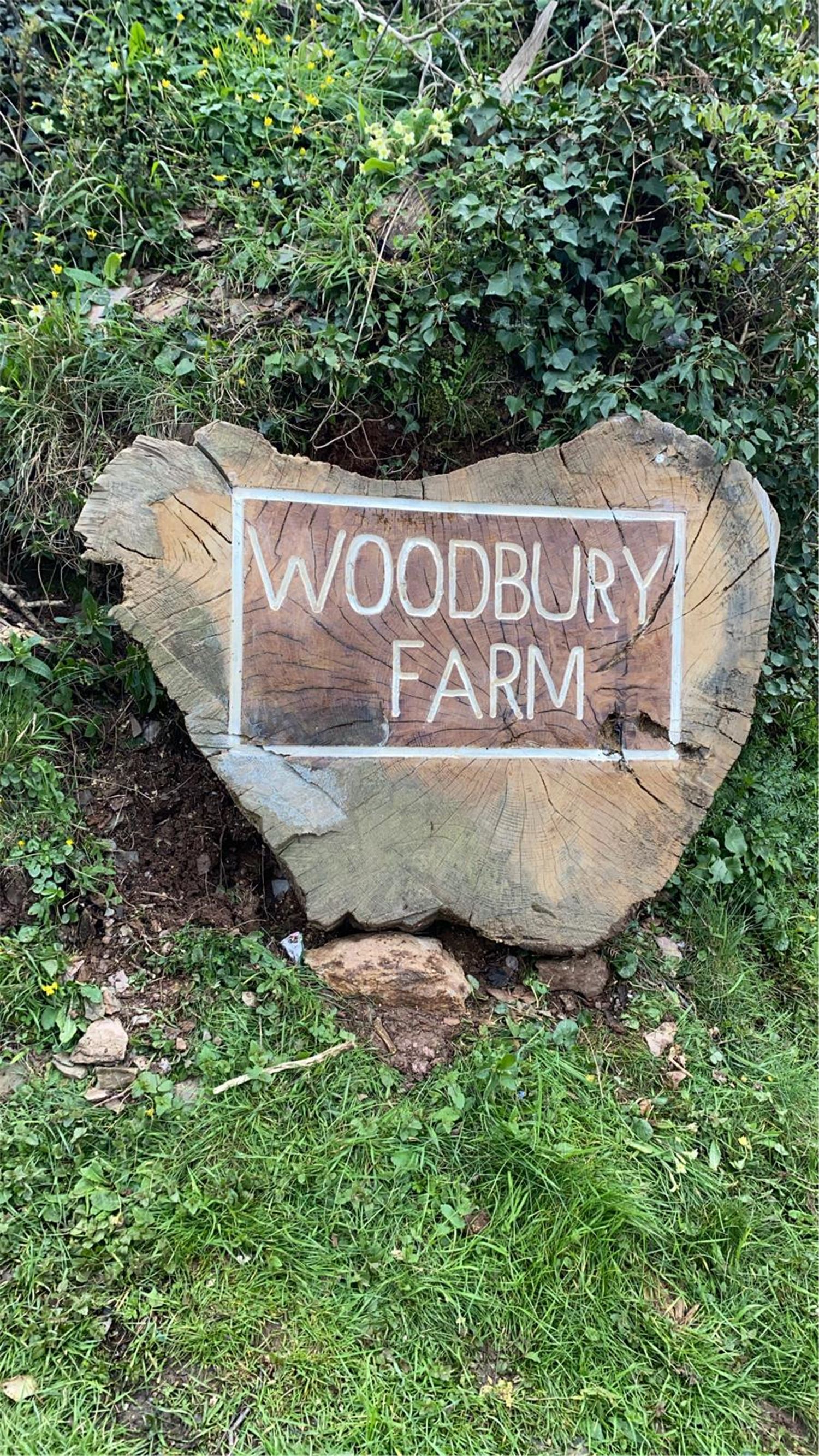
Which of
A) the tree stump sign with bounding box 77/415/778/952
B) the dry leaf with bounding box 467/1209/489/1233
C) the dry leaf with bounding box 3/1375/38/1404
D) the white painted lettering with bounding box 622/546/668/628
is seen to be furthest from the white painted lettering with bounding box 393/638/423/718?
the dry leaf with bounding box 3/1375/38/1404

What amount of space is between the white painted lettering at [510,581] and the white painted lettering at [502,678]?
3.0 inches

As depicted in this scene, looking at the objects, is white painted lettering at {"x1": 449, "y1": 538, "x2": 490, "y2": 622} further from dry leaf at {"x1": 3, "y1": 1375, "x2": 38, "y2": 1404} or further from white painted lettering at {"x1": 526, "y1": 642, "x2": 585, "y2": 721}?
dry leaf at {"x1": 3, "y1": 1375, "x2": 38, "y2": 1404}

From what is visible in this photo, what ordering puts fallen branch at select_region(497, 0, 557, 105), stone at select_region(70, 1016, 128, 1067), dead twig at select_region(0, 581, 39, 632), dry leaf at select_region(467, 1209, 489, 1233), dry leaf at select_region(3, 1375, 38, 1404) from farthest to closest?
1. fallen branch at select_region(497, 0, 557, 105)
2. dead twig at select_region(0, 581, 39, 632)
3. stone at select_region(70, 1016, 128, 1067)
4. dry leaf at select_region(467, 1209, 489, 1233)
5. dry leaf at select_region(3, 1375, 38, 1404)

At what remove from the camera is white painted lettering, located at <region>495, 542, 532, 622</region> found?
6.89ft

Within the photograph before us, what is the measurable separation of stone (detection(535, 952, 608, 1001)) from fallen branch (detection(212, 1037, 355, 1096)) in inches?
22.1

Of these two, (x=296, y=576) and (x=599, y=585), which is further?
(x=599, y=585)

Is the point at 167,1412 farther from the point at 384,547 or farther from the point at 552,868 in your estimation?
the point at 384,547

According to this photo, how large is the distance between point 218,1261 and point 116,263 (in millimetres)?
2629

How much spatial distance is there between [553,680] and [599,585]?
0.91ft

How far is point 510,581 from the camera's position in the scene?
6.91ft

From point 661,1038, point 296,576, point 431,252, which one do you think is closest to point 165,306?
point 431,252

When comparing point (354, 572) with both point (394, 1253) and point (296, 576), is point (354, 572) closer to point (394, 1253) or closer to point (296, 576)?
point (296, 576)

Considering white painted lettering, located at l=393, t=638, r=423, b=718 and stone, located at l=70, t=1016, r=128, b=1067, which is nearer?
stone, located at l=70, t=1016, r=128, b=1067

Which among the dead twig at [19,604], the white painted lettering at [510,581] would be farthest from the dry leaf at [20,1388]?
the white painted lettering at [510,581]
